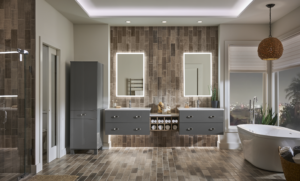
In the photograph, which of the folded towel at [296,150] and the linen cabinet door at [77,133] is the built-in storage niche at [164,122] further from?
the folded towel at [296,150]

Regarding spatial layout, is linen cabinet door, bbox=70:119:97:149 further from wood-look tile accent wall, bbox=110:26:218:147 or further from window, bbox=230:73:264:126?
window, bbox=230:73:264:126

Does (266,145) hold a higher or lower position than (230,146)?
higher

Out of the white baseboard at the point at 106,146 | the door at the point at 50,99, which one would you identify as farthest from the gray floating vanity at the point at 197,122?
the door at the point at 50,99

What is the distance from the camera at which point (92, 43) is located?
5.27 meters

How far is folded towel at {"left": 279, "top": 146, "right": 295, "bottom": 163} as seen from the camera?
3.26 metres

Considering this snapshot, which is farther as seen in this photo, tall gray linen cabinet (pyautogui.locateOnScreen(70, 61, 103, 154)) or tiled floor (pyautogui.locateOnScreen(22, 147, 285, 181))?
tall gray linen cabinet (pyautogui.locateOnScreen(70, 61, 103, 154))

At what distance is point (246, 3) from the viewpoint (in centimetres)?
449

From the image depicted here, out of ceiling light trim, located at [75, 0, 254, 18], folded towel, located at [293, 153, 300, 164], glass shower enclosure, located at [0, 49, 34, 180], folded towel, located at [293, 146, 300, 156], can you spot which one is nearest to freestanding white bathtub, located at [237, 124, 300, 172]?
folded towel, located at [293, 146, 300, 156]

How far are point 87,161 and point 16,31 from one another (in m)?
2.35

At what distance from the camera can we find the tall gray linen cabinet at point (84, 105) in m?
4.73

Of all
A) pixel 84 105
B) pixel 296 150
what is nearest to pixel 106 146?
pixel 84 105

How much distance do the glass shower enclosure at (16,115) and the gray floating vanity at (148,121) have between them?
167cm

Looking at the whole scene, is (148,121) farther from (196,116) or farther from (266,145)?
(266,145)

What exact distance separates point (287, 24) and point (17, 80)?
14.9 ft
